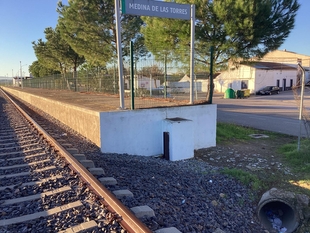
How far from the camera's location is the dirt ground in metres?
6.52

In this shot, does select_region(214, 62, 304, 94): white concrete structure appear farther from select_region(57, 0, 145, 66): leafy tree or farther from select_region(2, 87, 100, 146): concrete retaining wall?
select_region(2, 87, 100, 146): concrete retaining wall

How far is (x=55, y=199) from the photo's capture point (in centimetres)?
376

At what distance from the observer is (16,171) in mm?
5109

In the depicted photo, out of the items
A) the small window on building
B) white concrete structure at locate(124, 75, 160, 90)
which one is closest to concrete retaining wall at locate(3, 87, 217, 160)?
white concrete structure at locate(124, 75, 160, 90)

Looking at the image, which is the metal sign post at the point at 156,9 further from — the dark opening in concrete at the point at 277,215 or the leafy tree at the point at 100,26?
the leafy tree at the point at 100,26

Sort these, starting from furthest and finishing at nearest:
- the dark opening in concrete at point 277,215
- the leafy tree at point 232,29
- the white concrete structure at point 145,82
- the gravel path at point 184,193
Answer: the leafy tree at point 232,29
the white concrete structure at point 145,82
the dark opening in concrete at point 277,215
the gravel path at point 184,193

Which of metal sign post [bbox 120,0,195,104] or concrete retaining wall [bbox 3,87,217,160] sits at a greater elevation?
metal sign post [bbox 120,0,195,104]

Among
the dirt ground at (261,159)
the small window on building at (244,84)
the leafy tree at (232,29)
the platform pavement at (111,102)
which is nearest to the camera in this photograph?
the dirt ground at (261,159)

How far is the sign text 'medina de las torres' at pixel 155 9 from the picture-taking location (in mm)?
8006

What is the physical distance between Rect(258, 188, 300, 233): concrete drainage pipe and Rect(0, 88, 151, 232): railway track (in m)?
3.60

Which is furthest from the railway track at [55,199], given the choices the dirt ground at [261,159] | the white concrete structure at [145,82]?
the white concrete structure at [145,82]

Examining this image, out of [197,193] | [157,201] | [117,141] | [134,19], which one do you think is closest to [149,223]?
[157,201]

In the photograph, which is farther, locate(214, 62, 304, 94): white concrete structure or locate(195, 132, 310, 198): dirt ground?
locate(214, 62, 304, 94): white concrete structure

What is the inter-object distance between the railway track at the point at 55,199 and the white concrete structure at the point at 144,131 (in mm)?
1604
